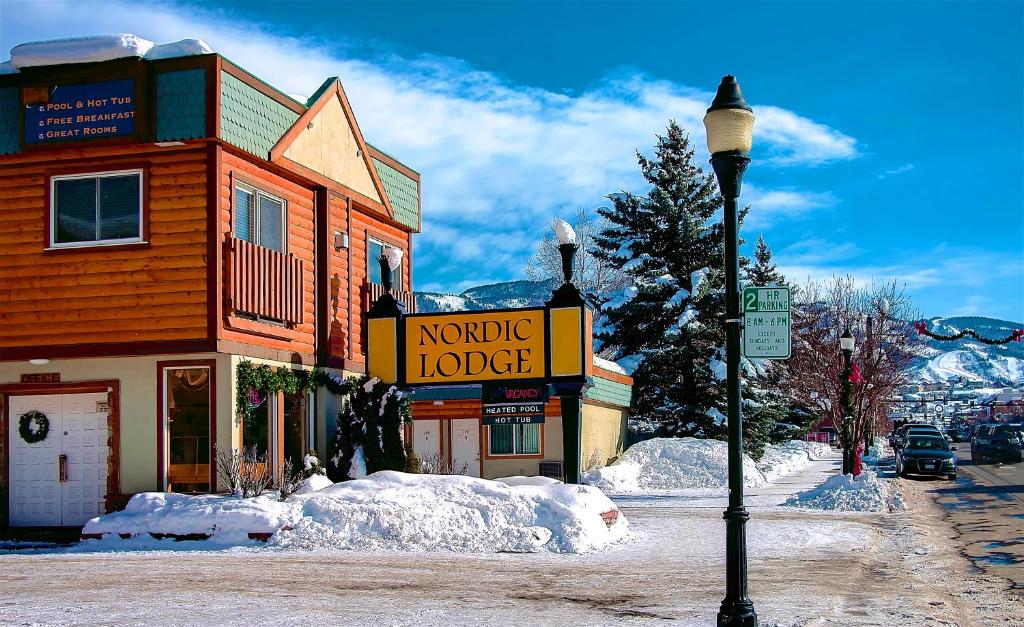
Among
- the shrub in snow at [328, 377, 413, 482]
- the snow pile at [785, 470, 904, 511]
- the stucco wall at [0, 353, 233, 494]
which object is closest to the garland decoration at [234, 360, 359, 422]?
the stucco wall at [0, 353, 233, 494]

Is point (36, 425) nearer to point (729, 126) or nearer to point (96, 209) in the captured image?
point (96, 209)

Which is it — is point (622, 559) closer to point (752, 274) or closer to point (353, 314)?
point (353, 314)

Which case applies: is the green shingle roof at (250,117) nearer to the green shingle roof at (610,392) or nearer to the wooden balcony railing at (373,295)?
the wooden balcony railing at (373,295)

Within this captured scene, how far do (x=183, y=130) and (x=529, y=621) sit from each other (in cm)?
1161

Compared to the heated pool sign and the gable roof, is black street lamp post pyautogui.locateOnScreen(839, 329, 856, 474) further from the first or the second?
the heated pool sign

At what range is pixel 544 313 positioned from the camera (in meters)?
20.8

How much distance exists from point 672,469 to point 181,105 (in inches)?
902

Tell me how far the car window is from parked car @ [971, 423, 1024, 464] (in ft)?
33.8

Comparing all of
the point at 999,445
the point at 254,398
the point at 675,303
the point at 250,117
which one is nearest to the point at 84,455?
the point at 254,398

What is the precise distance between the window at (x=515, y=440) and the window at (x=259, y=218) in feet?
52.9

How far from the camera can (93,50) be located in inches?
738

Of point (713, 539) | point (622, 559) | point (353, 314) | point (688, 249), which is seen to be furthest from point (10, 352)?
point (688, 249)

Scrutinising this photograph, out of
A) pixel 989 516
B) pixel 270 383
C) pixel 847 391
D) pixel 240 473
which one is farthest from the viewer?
pixel 847 391

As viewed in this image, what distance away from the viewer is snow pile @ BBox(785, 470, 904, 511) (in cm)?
2489
